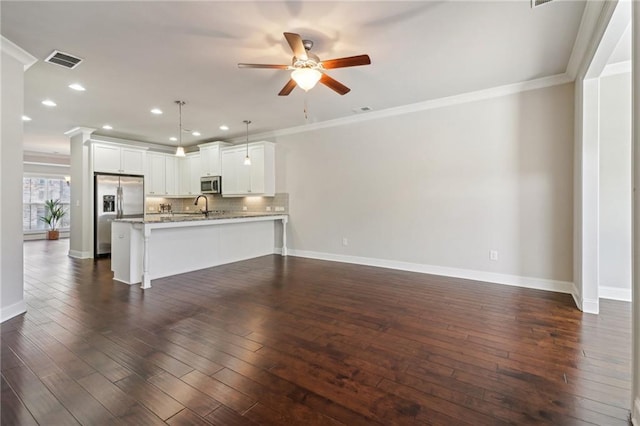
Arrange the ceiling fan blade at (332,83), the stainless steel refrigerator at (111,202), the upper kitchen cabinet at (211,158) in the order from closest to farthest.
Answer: the ceiling fan blade at (332,83), the stainless steel refrigerator at (111,202), the upper kitchen cabinet at (211,158)

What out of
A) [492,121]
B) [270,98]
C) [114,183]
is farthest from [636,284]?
[114,183]

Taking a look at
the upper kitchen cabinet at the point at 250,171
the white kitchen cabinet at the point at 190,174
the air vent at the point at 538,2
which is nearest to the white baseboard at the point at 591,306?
the air vent at the point at 538,2

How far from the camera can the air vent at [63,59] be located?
3.02 metres

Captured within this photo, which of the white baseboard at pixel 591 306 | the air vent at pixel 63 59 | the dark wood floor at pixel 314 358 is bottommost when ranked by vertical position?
the dark wood floor at pixel 314 358

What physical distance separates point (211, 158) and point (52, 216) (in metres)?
6.55

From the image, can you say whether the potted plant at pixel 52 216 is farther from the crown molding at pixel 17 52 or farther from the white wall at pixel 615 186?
the white wall at pixel 615 186

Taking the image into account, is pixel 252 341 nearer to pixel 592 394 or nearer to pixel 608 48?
pixel 592 394

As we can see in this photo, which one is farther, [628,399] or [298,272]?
[298,272]

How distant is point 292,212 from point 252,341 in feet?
13.5

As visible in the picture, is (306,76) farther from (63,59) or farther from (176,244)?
(176,244)

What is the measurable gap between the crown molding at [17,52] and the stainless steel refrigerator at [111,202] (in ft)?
12.0

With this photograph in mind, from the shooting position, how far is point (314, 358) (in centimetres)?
217

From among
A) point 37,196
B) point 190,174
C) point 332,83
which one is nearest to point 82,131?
point 190,174

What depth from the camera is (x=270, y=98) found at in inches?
174
